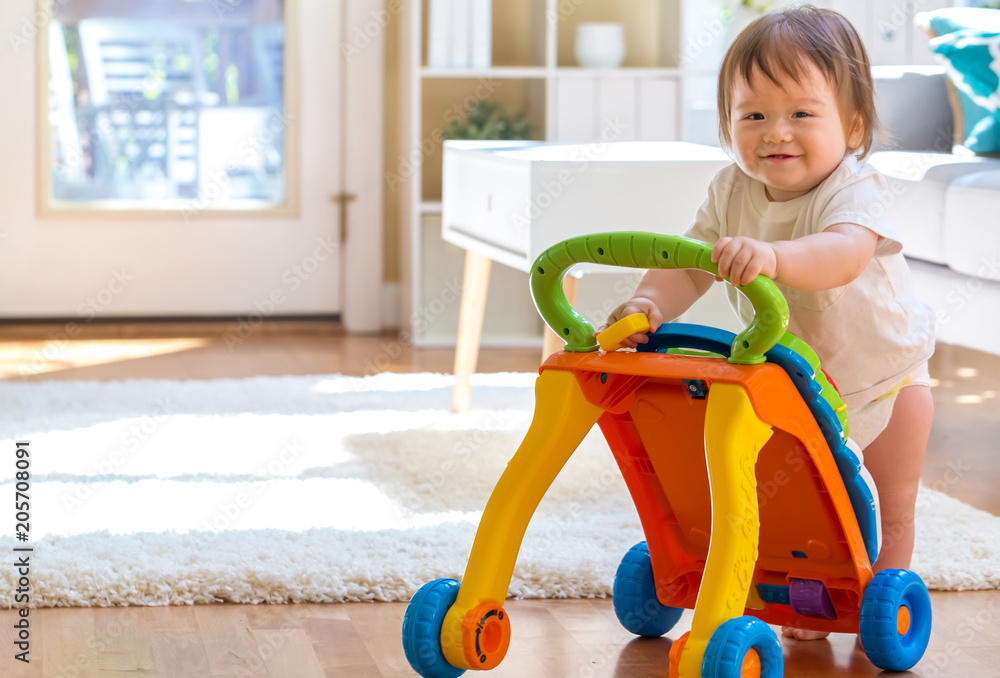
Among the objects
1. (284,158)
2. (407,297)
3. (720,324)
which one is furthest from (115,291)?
(720,324)

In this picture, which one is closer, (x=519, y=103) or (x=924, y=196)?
(x=924, y=196)

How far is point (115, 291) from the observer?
3.27 metres

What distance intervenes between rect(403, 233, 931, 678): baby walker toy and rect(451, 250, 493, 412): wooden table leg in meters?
1.11

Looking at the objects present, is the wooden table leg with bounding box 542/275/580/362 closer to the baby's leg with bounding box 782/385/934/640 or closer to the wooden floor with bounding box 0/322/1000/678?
the wooden floor with bounding box 0/322/1000/678

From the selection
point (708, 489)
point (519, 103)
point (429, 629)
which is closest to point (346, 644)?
point (429, 629)

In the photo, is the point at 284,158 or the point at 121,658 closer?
the point at 121,658

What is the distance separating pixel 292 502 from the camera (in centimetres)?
160

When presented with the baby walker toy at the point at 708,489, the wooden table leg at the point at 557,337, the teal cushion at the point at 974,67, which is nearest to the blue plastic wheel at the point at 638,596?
the baby walker toy at the point at 708,489

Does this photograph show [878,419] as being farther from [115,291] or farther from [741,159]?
[115,291]

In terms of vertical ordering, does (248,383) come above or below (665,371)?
below

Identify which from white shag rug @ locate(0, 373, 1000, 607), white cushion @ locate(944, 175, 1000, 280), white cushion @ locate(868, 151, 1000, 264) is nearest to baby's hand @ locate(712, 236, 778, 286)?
white shag rug @ locate(0, 373, 1000, 607)

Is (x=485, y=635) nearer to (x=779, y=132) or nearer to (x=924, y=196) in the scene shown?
(x=779, y=132)

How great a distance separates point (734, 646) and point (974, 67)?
1716 millimetres

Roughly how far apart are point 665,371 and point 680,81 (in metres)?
2.38
